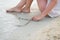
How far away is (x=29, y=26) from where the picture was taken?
1.53m

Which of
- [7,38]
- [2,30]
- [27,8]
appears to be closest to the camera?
[7,38]

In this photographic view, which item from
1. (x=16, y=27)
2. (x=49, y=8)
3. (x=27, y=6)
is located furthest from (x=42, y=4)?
(x=16, y=27)

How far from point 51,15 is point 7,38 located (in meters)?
0.68

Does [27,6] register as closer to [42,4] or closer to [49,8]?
[42,4]

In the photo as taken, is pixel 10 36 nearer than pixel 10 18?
Yes

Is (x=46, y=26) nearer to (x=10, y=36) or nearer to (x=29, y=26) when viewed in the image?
(x=29, y=26)

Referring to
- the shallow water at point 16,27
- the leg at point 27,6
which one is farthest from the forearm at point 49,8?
the leg at point 27,6

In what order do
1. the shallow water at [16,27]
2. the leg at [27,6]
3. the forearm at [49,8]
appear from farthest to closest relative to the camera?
the leg at [27,6] → the forearm at [49,8] → the shallow water at [16,27]

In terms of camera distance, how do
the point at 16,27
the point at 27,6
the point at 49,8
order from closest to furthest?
1. the point at 16,27
2. the point at 49,8
3. the point at 27,6

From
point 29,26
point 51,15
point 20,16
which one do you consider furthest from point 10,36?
point 51,15

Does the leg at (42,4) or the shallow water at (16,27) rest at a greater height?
the leg at (42,4)

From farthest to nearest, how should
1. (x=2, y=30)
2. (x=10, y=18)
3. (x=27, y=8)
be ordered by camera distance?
(x=27, y=8), (x=10, y=18), (x=2, y=30)

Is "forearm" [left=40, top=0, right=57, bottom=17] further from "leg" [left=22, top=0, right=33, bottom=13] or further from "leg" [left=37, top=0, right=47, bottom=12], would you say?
"leg" [left=22, top=0, right=33, bottom=13]

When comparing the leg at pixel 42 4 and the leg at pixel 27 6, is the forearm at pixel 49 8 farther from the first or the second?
the leg at pixel 27 6
